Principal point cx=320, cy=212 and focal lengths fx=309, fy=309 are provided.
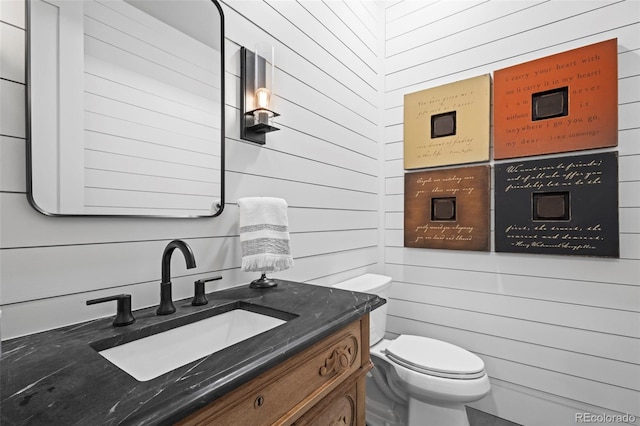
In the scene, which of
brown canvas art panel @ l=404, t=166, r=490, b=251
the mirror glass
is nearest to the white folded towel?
the mirror glass

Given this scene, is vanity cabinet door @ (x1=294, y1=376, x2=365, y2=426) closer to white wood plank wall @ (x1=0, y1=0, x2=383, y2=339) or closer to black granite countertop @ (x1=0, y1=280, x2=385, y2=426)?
Result: black granite countertop @ (x1=0, y1=280, x2=385, y2=426)

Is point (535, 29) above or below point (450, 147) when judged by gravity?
above

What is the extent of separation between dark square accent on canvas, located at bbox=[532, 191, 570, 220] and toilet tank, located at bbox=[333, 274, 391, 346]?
95cm

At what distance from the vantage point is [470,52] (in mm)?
2004

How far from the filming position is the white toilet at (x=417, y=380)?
4.74 ft

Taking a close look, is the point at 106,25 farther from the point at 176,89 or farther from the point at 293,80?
the point at 293,80

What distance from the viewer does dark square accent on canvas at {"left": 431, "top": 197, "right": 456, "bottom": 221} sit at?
2027 mm

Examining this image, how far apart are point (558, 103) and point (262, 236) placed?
1.78m

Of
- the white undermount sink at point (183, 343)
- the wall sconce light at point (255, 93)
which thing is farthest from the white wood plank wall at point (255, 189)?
the white undermount sink at point (183, 343)

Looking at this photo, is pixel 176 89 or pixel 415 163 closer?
pixel 176 89

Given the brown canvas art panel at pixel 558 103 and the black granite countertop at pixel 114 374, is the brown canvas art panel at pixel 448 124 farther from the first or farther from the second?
the black granite countertop at pixel 114 374

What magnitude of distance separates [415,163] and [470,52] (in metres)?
0.78

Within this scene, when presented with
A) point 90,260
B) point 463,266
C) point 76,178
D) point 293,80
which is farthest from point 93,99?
point 463,266

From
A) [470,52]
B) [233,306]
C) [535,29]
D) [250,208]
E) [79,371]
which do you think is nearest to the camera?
[79,371]
